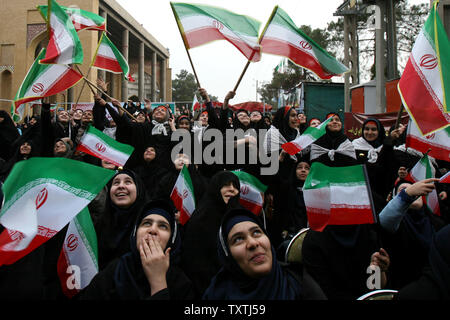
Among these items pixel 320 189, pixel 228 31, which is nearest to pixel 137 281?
pixel 320 189

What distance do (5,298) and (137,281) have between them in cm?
69

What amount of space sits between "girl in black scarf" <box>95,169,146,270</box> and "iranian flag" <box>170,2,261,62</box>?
174 cm

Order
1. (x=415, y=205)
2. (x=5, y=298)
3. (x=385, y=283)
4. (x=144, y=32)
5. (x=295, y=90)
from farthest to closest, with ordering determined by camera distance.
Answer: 1. (x=144, y=32)
2. (x=295, y=90)
3. (x=415, y=205)
4. (x=385, y=283)
5. (x=5, y=298)

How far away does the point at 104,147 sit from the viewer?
3.53 m

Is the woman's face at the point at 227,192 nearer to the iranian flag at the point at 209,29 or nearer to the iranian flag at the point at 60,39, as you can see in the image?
the iranian flag at the point at 209,29

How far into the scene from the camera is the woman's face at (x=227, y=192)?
8.66 feet

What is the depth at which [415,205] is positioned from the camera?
2227 mm

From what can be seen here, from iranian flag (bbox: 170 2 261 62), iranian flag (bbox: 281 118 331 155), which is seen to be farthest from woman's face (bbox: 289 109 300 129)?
iranian flag (bbox: 170 2 261 62)

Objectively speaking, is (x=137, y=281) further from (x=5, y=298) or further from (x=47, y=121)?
(x=47, y=121)

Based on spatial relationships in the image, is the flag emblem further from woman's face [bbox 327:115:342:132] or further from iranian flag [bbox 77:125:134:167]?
woman's face [bbox 327:115:342:132]

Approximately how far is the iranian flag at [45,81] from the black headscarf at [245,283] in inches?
120

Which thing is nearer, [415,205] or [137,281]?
[137,281]

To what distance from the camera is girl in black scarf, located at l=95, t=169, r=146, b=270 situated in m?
2.31

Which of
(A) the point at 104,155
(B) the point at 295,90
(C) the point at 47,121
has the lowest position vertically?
(A) the point at 104,155
